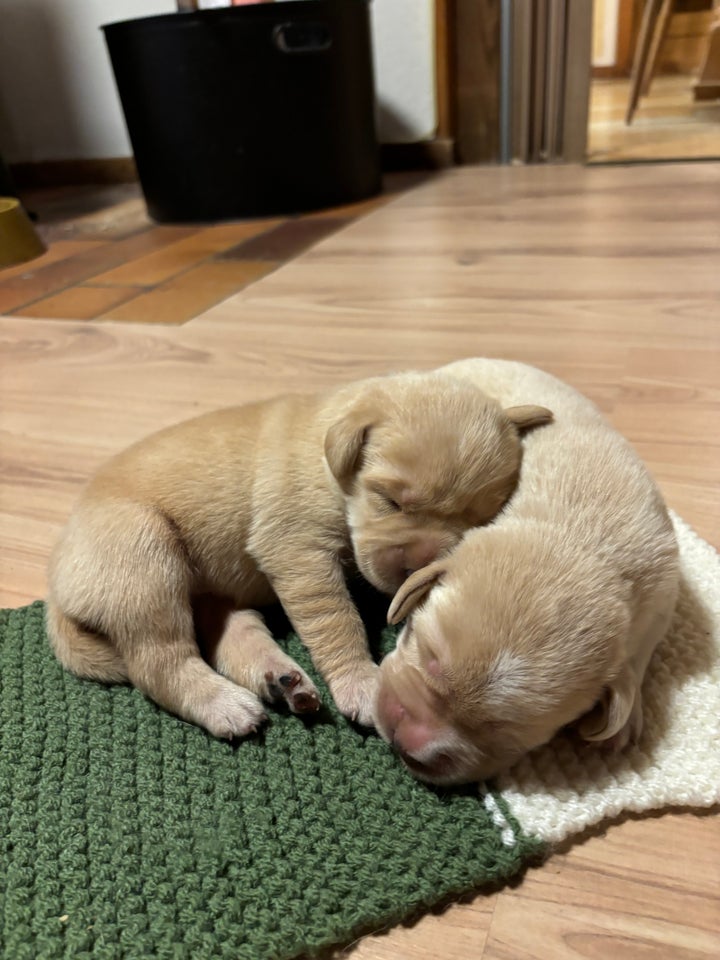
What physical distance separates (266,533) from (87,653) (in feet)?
0.80

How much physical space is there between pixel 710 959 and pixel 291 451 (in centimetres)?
65

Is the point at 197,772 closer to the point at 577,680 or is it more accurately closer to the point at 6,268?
the point at 577,680

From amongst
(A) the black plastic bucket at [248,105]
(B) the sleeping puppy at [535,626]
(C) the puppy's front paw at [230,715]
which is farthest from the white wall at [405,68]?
(C) the puppy's front paw at [230,715]

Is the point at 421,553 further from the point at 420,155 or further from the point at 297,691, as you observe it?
the point at 420,155

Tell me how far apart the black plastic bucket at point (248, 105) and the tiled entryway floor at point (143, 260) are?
11 centimetres

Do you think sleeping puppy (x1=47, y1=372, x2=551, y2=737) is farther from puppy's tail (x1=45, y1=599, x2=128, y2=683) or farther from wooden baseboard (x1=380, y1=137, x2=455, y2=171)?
wooden baseboard (x1=380, y1=137, x2=455, y2=171)

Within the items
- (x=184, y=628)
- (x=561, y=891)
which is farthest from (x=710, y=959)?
(x=184, y=628)

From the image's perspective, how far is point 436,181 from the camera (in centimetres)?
346

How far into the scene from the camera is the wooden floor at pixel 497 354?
66 cm

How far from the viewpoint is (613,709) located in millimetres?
687

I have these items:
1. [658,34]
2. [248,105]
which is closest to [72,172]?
[248,105]

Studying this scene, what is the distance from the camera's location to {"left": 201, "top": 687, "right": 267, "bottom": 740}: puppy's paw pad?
81 cm

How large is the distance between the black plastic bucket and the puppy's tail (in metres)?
2.44

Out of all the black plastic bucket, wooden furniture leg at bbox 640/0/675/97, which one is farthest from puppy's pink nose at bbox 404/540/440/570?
wooden furniture leg at bbox 640/0/675/97
